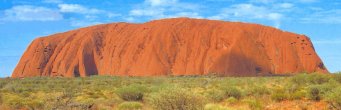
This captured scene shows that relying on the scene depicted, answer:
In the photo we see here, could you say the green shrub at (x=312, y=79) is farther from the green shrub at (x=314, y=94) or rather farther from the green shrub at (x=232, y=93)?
the green shrub at (x=232, y=93)

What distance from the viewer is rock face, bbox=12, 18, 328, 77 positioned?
101m

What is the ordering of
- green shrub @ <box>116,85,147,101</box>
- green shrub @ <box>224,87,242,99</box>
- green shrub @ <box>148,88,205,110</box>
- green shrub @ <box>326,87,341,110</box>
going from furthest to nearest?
green shrub @ <box>116,85,147,101</box> → green shrub @ <box>224,87,242,99</box> → green shrub @ <box>326,87,341,110</box> → green shrub @ <box>148,88,205,110</box>

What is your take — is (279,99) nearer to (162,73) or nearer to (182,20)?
(162,73)

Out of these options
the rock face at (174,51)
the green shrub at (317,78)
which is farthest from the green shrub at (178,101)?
the rock face at (174,51)

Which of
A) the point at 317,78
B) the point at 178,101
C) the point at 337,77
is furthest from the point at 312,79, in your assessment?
the point at 178,101

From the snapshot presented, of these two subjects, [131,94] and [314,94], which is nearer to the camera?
[314,94]

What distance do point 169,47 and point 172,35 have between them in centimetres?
341

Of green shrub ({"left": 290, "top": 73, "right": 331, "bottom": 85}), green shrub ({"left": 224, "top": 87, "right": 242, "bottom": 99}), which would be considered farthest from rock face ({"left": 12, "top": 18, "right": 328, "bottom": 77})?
green shrub ({"left": 224, "top": 87, "right": 242, "bottom": 99})

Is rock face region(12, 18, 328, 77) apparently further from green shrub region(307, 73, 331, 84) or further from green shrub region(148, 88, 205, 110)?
green shrub region(148, 88, 205, 110)

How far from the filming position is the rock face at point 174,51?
100688 millimetres

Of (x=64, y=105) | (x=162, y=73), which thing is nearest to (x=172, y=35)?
(x=162, y=73)

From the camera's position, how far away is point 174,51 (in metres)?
106

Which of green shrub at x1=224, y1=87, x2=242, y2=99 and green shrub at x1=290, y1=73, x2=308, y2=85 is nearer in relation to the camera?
green shrub at x1=224, y1=87, x2=242, y2=99

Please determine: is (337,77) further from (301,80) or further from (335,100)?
(335,100)
